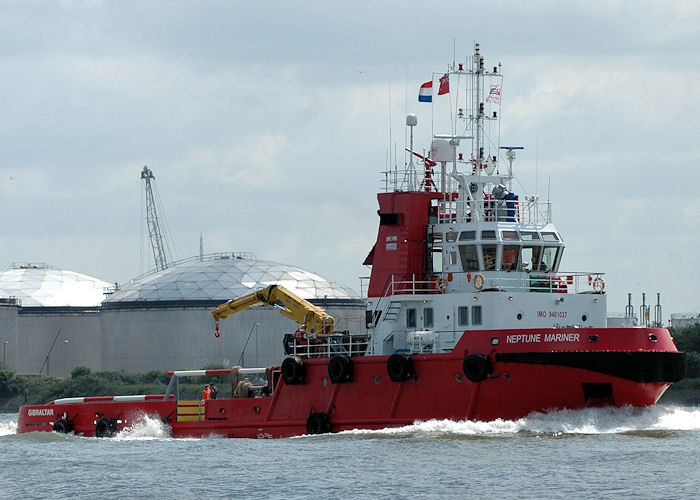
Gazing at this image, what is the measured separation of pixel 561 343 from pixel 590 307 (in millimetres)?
3561

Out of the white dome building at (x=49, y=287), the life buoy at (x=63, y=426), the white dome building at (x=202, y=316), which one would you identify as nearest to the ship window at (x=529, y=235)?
the life buoy at (x=63, y=426)

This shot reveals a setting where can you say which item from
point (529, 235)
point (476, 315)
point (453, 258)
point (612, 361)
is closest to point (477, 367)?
point (476, 315)

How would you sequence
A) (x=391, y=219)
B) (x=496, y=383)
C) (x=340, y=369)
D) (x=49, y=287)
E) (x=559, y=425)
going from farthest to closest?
(x=49, y=287) → (x=391, y=219) → (x=340, y=369) → (x=496, y=383) → (x=559, y=425)

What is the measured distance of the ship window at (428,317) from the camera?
39531 mm

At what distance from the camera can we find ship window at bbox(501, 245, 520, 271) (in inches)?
1554

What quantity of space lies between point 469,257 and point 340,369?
4599 mm

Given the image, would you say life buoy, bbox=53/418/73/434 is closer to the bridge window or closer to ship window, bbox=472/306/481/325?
the bridge window

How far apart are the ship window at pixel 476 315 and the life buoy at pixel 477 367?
1919 mm

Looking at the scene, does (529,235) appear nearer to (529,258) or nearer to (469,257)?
(529,258)

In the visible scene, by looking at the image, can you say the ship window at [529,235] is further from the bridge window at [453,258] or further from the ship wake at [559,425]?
the ship wake at [559,425]

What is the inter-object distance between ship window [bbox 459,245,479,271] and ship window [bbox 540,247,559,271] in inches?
74.8

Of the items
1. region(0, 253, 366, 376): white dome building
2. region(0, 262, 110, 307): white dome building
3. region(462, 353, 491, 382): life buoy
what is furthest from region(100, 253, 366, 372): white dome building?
region(462, 353, 491, 382): life buoy

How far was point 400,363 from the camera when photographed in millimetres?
37875

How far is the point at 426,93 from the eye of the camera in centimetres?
4281
